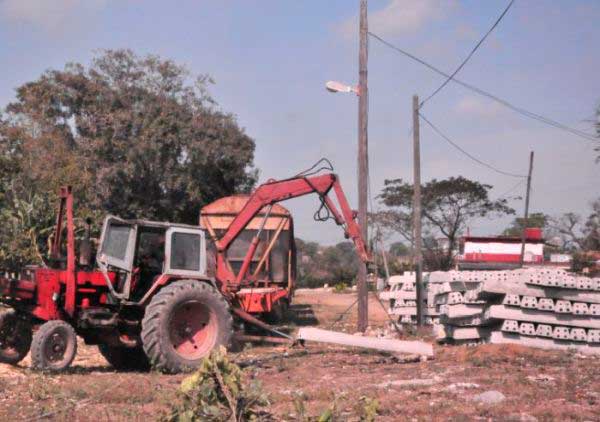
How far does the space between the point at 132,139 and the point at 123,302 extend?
18.0 m

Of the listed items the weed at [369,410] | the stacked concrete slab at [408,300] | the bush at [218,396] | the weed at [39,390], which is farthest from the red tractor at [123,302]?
the stacked concrete slab at [408,300]

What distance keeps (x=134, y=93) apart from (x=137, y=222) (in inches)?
751

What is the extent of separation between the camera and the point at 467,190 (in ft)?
150

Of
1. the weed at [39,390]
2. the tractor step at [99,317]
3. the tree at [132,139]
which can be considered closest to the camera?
the weed at [39,390]

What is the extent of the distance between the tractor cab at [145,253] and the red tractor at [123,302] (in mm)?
16

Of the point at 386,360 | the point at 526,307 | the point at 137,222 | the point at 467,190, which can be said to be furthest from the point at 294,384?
the point at 467,190

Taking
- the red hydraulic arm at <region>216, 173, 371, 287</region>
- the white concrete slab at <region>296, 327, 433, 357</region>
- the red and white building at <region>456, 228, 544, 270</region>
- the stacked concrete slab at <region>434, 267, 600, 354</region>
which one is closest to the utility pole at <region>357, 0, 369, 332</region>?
the red hydraulic arm at <region>216, 173, 371, 287</region>

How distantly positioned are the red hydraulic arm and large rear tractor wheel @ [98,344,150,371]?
8.74 feet

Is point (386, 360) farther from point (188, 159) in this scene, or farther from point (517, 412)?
point (188, 159)

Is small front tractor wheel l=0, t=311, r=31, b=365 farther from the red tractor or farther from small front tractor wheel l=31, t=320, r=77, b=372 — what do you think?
small front tractor wheel l=31, t=320, r=77, b=372

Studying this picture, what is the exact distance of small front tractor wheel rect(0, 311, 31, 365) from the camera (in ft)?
40.1

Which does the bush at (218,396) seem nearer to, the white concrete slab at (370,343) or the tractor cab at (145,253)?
the tractor cab at (145,253)

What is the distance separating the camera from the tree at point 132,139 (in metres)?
29.5

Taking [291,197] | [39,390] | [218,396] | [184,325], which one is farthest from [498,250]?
[218,396]
